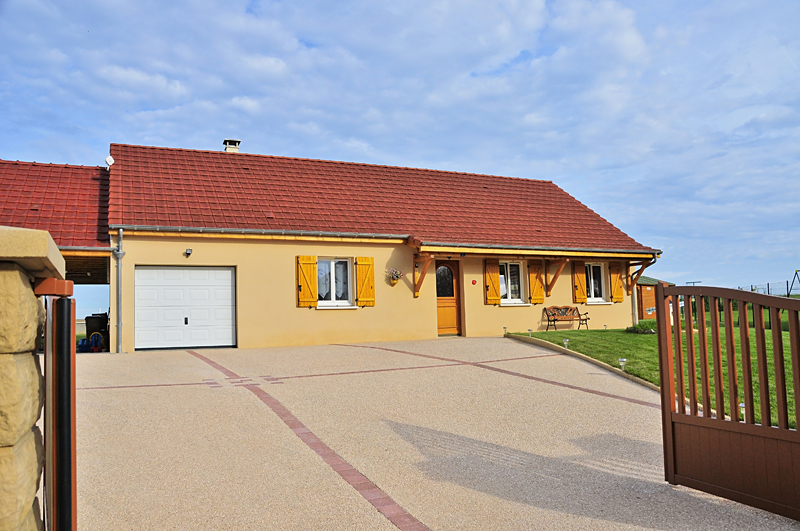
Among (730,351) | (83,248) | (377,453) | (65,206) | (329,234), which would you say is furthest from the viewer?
(329,234)

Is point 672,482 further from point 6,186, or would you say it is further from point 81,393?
point 6,186

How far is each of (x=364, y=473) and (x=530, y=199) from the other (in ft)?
55.7

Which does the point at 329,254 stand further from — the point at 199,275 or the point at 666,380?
the point at 666,380

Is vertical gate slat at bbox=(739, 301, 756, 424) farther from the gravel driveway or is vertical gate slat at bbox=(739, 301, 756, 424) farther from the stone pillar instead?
the stone pillar

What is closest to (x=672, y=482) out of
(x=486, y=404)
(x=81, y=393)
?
(x=486, y=404)

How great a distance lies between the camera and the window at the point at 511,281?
1773cm

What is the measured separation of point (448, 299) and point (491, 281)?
133cm

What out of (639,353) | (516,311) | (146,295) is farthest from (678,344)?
(516,311)

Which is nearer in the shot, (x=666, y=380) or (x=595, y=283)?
(x=666, y=380)

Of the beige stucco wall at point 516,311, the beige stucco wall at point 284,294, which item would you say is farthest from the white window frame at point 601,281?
the beige stucco wall at point 284,294

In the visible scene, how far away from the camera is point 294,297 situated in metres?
14.8

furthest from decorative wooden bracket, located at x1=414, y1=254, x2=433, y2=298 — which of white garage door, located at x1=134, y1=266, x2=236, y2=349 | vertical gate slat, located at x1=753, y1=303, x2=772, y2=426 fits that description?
vertical gate slat, located at x1=753, y1=303, x2=772, y2=426

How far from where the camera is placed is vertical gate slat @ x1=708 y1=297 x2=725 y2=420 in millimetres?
4602

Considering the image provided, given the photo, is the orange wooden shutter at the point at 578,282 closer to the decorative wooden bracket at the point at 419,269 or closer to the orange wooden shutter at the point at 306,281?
the decorative wooden bracket at the point at 419,269
